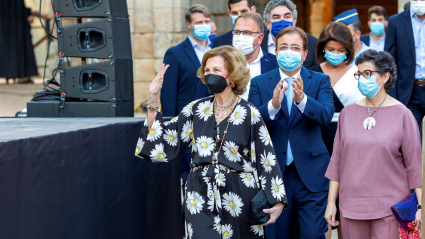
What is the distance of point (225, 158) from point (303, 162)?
2.33 feet

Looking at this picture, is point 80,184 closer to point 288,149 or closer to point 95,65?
point 288,149

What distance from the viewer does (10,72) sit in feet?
50.8

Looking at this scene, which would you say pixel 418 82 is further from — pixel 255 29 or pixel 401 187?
Answer: pixel 401 187

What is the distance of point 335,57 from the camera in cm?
498

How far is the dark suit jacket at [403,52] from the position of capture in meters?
6.17

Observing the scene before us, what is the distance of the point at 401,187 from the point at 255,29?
5.75 ft

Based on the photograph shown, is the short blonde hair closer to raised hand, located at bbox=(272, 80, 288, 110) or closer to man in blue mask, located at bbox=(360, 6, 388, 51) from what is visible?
raised hand, located at bbox=(272, 80, 288, 110)

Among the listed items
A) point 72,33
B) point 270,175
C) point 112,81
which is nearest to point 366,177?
point 270,175

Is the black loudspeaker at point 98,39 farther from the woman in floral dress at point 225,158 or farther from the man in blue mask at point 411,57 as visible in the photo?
the man in blue mask at point 411,57

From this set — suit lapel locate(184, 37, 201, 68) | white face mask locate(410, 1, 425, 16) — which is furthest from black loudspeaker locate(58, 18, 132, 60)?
white face mask locate(410, 1, 425, 16)

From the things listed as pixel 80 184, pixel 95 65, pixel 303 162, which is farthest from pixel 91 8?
pixel 303 162

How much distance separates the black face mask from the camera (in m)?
3.62

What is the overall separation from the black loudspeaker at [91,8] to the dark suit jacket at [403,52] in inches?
105

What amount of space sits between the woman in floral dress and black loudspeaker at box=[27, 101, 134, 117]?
176 centimetres
